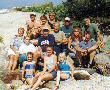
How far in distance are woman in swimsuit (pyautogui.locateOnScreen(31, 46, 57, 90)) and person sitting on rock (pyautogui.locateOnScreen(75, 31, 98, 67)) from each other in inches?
63.6

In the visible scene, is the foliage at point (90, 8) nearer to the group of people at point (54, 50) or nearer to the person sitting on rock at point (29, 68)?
the group of people at point (54, 50)

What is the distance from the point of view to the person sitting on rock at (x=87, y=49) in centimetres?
1770

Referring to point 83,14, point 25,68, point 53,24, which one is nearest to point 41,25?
point 53,24

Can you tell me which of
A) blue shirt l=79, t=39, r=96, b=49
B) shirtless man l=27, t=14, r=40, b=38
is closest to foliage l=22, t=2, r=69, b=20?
shirtless man l=27, t=14, r=40, b=38

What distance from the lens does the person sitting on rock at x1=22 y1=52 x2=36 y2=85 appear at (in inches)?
656

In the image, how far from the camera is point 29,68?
16.8 meters

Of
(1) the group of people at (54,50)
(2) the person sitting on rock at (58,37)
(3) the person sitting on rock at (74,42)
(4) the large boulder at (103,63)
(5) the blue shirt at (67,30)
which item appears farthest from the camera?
(5) the blue shirt at (67,30)

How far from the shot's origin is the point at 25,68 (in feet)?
55.3

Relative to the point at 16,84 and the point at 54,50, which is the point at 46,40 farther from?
the point at 16,84

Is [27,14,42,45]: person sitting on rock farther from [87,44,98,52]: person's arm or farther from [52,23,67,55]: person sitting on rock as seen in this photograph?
[87,44,98,52]: person's arm

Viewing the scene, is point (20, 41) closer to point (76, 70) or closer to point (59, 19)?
point (76, 70)

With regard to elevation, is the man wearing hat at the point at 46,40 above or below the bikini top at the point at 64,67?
above

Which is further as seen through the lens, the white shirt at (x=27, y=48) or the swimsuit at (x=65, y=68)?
the white shirt at (x=27, y=48)

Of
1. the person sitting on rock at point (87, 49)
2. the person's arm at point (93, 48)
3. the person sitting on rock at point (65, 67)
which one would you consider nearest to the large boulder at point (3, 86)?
the person sitting on rock at point (65, 67)
